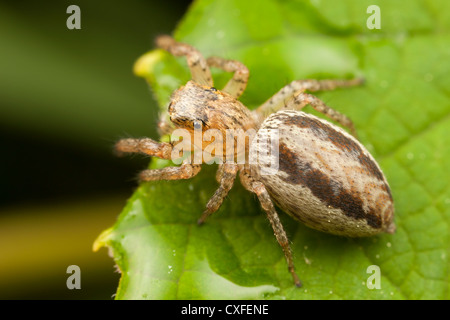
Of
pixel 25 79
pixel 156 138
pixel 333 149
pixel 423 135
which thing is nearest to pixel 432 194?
pixel 423 135

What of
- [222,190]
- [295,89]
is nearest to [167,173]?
[222,190]

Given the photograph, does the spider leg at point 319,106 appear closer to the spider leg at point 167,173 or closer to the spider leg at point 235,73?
the spider leg at point 235,73

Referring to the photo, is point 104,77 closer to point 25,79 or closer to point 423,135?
point 25,79

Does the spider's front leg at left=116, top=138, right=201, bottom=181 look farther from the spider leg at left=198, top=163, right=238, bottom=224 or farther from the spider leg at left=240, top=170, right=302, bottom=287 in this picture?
the spider leg at left=240, top=170, right=302, bottom=287

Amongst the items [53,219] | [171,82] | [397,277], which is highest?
[171,82]

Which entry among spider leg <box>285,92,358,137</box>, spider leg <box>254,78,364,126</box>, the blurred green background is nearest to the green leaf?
spider leg <box>254,78,364,126</box>

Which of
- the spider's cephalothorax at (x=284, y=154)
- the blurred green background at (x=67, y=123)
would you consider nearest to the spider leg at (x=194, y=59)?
the spider's cephalothorax at (x=284, y=154)

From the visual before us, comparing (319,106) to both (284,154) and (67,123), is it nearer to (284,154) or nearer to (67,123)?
(284,154)

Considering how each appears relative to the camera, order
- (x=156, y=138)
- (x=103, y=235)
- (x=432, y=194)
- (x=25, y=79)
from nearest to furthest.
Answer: (x=103, y=235), (x=432, y=194), (x=156, y=138), (x=25, y=79)
